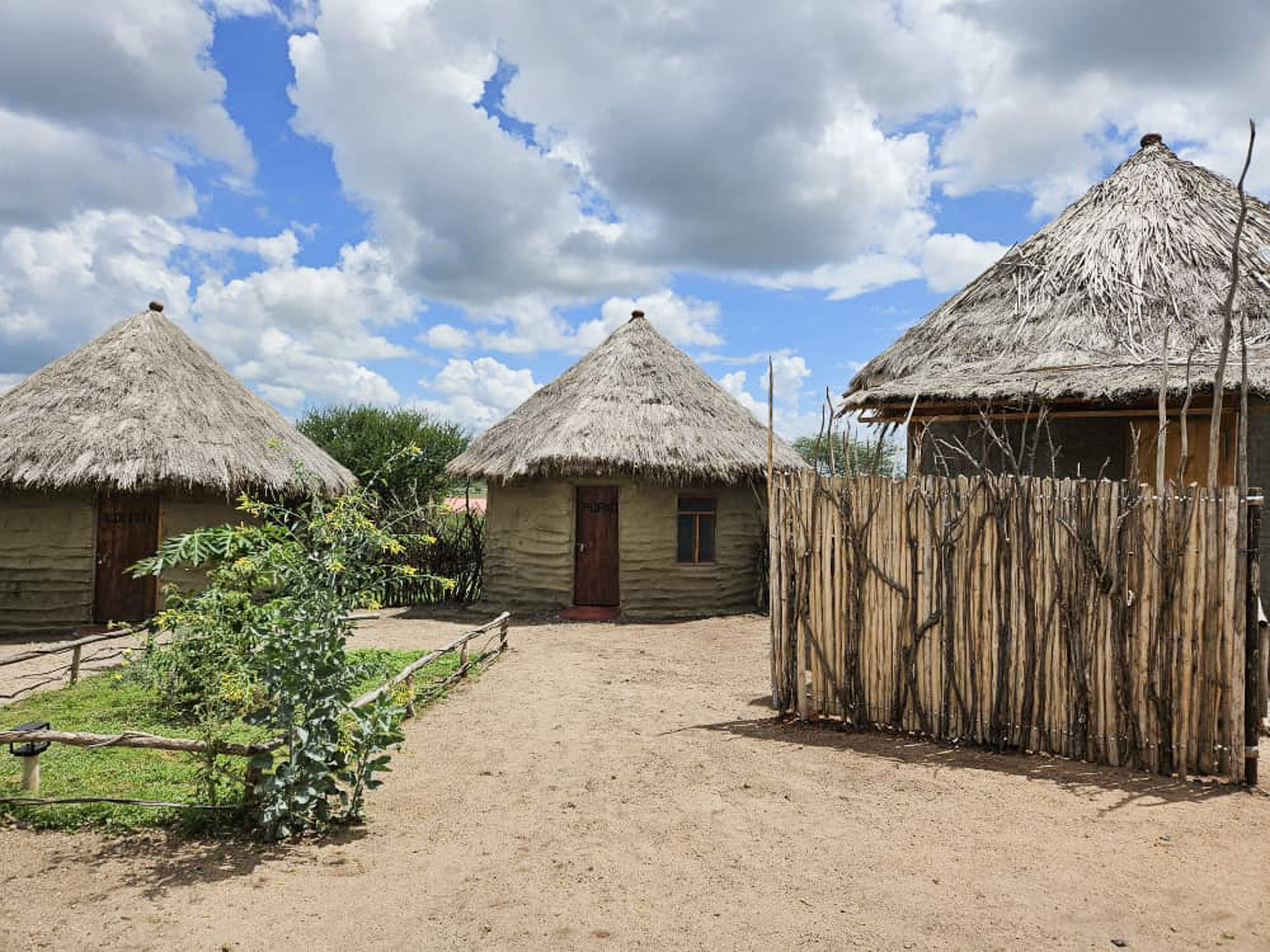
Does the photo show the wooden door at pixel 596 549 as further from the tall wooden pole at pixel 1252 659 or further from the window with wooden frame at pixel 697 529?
the tall wooden pole at pixel 1252 659

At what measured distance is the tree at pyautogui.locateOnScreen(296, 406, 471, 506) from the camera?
74.4 ft

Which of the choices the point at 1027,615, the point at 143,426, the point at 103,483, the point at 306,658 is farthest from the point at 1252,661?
the point at 143,426

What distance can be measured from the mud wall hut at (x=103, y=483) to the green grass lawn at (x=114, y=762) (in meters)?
3.79

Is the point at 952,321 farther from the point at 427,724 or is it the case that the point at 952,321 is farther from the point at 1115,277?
the point at 427,724

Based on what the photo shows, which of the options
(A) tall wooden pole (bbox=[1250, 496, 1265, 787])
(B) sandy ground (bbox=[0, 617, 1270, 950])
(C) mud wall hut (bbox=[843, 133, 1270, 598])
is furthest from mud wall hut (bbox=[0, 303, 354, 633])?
(A) tall wooden pole (bbox=[1250, 496, 1265, 787])

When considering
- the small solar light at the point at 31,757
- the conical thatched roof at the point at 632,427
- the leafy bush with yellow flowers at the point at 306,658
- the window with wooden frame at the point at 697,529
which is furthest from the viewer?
the window with wooden frame at the point at 697,529

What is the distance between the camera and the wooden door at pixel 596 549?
1295 centimetres

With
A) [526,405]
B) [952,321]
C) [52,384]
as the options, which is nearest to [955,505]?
[952,321]

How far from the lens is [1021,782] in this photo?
4746 millimetres

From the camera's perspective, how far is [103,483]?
1084cm

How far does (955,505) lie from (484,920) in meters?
3.68

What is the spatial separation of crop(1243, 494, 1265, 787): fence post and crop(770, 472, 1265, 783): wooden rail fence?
10mm

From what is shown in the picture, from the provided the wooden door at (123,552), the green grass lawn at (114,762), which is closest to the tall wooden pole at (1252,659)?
the green grass lawn at (114,762)

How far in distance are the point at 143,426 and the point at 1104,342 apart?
1238cm
